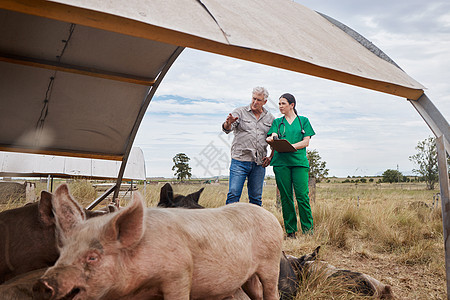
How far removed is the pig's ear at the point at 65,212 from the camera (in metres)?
1.52

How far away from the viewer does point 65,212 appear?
5.08ft

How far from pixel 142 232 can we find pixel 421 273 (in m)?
4.50

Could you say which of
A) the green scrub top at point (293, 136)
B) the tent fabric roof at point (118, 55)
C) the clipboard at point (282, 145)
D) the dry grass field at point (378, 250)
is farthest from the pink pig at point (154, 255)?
the green scrub top at point (293, 136)

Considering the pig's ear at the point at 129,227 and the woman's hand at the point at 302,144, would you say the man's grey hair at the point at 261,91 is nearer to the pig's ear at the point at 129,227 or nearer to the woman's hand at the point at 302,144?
the woman's hand at the point at 302,144

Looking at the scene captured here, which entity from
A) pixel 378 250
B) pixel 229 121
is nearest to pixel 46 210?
pixel 229 121

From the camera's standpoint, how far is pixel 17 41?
14.4 ft

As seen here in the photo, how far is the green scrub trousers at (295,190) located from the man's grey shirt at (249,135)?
1.66 feet

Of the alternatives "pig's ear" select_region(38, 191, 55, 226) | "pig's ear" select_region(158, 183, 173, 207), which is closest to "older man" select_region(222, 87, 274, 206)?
"pig's ear" select_region(158, 183, 173, 207)

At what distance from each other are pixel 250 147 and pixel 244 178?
0.48 m

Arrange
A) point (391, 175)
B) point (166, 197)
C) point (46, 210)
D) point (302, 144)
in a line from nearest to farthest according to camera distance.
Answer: point (46, 210) < point (166, 197) < point (302, 144) < point (391, 175)

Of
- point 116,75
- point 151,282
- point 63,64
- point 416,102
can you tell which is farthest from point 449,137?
point 63,64

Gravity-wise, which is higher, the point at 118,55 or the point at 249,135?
the point at 118,55

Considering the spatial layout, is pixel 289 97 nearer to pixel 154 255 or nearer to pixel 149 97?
pixel 149 97

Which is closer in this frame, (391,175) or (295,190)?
(295,190)
